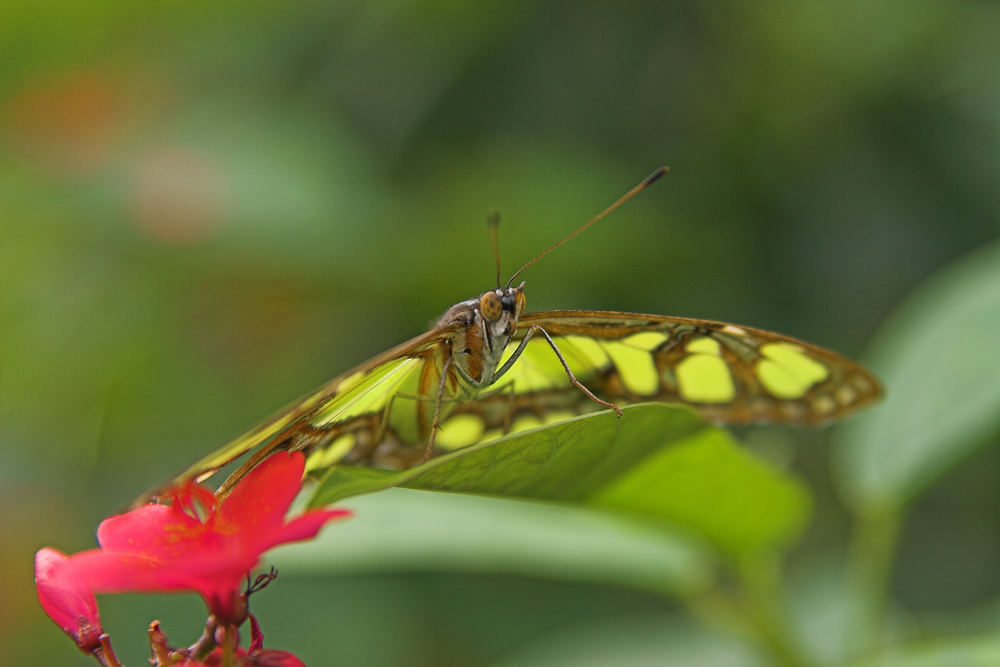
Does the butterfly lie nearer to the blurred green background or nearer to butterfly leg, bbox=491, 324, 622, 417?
butterfly leg, bbox=491, 324, 622, 417

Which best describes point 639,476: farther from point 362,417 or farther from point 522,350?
point 362,417

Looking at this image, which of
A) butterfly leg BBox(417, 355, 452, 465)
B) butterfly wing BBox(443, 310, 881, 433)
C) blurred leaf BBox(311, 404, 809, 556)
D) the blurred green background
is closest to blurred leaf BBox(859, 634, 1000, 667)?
blurred leaf BBox(311, 404, 809, 556)

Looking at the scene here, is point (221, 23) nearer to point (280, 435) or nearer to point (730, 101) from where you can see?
point (730, 101)

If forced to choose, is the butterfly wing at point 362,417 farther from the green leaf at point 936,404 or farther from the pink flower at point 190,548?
the green leaf at point 936,404

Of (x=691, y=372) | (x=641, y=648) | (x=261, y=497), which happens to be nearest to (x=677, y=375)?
(x=691, y=372)

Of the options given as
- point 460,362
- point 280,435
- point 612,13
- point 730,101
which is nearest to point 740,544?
point 460,362

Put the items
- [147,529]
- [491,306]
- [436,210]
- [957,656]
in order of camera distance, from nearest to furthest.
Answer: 1. [147,529]
2. [491,306]
3. [957,656]
4. [436,210]

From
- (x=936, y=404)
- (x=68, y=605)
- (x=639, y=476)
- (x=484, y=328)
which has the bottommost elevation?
(x=68, y=605)
